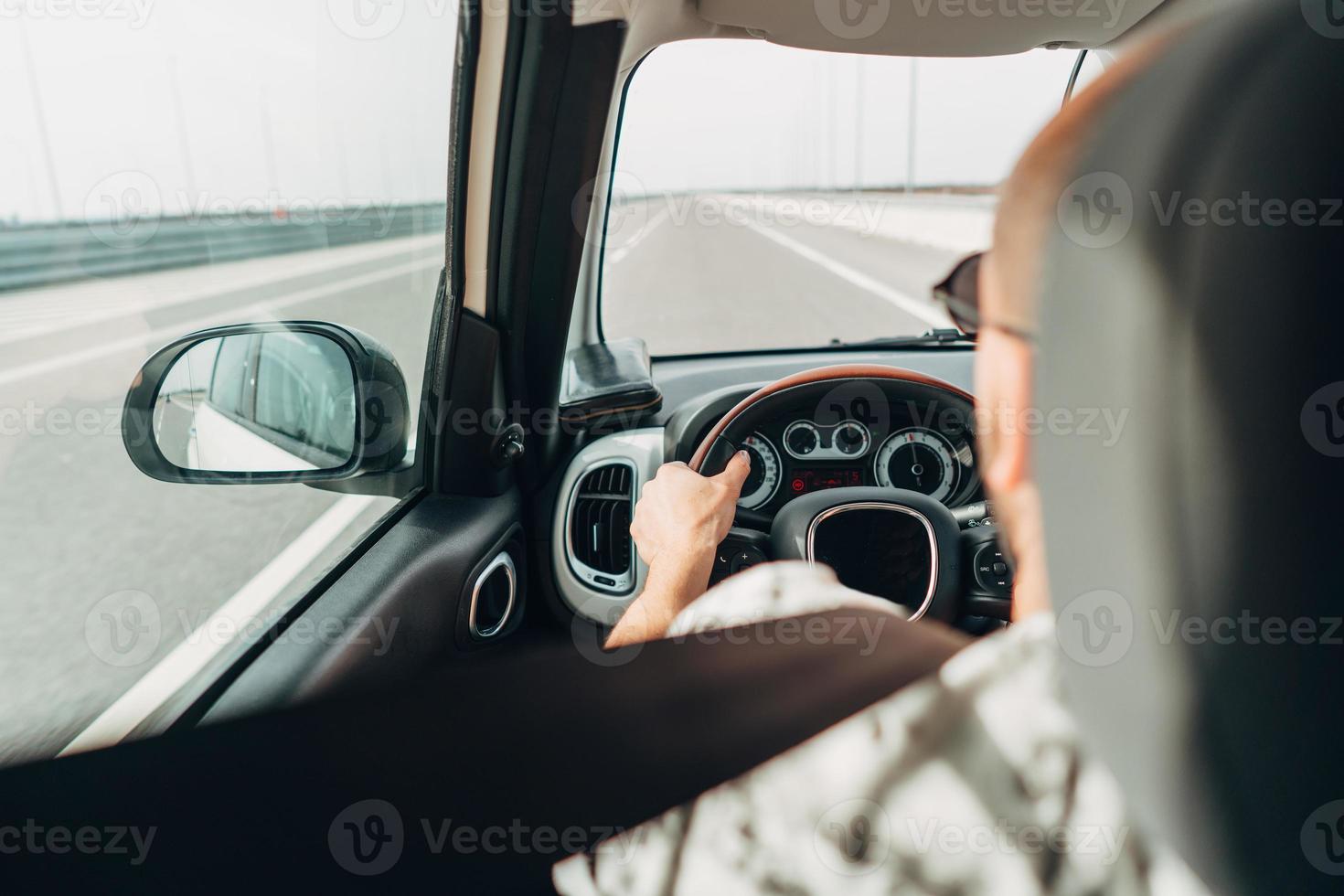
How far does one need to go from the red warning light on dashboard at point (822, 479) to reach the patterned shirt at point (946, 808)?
6.24 feet

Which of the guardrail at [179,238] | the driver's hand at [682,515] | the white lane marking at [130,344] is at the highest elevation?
the guardrail at [179,238]

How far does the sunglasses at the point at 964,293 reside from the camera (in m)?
1.19

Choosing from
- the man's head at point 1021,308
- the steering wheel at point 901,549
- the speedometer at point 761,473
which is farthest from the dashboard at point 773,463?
the man's head at point 1021,308

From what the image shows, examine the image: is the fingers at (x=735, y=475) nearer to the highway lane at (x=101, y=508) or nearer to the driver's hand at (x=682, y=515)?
the driver's hand at (x=682, y=515)

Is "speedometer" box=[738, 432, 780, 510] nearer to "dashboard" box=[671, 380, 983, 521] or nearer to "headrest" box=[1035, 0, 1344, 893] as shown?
"dashboard" box=[671, 380, 983, 521]

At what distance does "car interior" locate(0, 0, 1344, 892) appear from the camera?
0.77 m

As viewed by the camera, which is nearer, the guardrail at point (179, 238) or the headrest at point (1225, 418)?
the headrest at point (1225, 418)

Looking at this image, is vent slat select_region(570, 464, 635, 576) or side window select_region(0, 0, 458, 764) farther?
vent slat select_region(570, 464, 635, 576)

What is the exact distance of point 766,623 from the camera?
145cm

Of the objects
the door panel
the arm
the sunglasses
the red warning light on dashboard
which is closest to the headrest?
the sunglasses

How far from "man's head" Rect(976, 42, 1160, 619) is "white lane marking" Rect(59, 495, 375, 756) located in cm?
146

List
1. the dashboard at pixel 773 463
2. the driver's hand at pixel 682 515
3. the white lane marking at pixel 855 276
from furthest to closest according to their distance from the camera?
the white lane marking at pixel 855 276 → the dashboard at pixel 773 463 → the driver's hand at pixel 682 515

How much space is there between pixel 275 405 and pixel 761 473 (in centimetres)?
148

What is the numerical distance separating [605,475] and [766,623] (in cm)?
174
